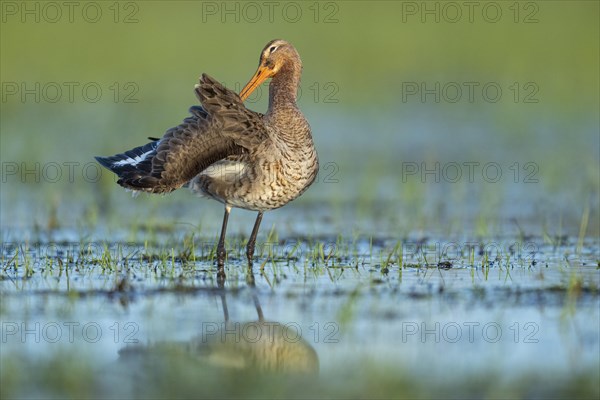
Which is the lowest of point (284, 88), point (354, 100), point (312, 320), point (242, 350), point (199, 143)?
point (242, 350)

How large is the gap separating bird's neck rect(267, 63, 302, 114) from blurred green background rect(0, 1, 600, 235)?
1761 mm

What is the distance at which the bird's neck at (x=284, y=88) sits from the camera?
9.16m

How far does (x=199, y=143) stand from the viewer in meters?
8.37

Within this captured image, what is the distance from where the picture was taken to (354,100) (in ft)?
59.0

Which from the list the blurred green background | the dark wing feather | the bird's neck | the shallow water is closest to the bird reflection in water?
the shallow water

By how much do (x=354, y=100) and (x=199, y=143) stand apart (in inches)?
385

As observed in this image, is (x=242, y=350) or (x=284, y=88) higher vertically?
(x=284, y=88)

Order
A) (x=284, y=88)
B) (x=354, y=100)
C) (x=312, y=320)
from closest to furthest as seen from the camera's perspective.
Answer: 1. (x=312, y=320)
2. (x=284, y=88)
3. (x=354, y=100)

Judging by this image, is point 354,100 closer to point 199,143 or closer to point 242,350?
point 199,143

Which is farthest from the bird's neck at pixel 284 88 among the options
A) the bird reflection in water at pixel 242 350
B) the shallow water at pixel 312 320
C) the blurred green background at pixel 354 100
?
the bird reflection in water at pixel 242 350

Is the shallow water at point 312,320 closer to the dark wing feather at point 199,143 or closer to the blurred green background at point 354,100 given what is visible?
the dark wing feather at point 199,143

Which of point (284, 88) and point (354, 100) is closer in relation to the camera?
point (284, 88)

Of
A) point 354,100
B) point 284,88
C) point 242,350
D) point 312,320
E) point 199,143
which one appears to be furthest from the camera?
point 354,100

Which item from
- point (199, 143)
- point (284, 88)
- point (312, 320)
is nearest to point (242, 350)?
point (312, 320)
